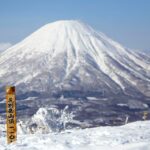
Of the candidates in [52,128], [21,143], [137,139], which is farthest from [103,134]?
[52,128]

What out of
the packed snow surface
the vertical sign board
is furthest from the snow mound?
the vertical sign board

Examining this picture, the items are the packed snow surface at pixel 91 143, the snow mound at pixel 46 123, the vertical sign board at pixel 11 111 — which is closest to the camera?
the packed snow surface at pixel 91 143

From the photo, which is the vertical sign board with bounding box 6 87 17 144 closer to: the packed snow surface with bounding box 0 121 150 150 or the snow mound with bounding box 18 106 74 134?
the packed snow surface with bounding box 0 121 150 150

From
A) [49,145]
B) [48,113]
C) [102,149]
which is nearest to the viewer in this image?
[102,149]

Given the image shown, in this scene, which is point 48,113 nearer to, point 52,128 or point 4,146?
point 52,128

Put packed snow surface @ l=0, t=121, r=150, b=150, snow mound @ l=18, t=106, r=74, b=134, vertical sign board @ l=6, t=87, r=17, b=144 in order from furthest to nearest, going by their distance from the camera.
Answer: snow mound @ l=18, t=106, r=74, b=134, vertical sign board @ l=6, t=87, r=17, b=144, packed snow surface @ l=0, t=121, r=150, b=150

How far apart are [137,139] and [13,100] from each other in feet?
17.6

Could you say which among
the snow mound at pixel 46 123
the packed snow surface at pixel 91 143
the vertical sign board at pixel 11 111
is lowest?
the packed snow surface at pixel 91 143

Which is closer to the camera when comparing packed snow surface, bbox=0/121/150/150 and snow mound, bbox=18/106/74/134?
packed snow surface, bbox=0/121/150/150

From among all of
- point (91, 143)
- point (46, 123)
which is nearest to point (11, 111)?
point (91, 143)

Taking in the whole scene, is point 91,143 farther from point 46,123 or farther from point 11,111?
point 46,123

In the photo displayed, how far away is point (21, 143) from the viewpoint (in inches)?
821

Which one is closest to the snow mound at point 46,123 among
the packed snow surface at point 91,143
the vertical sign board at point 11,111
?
the packed snow surface at point 91,143

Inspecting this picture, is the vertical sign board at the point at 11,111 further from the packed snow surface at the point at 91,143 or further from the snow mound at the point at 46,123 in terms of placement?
A: the snow mound at the point at 46,123
